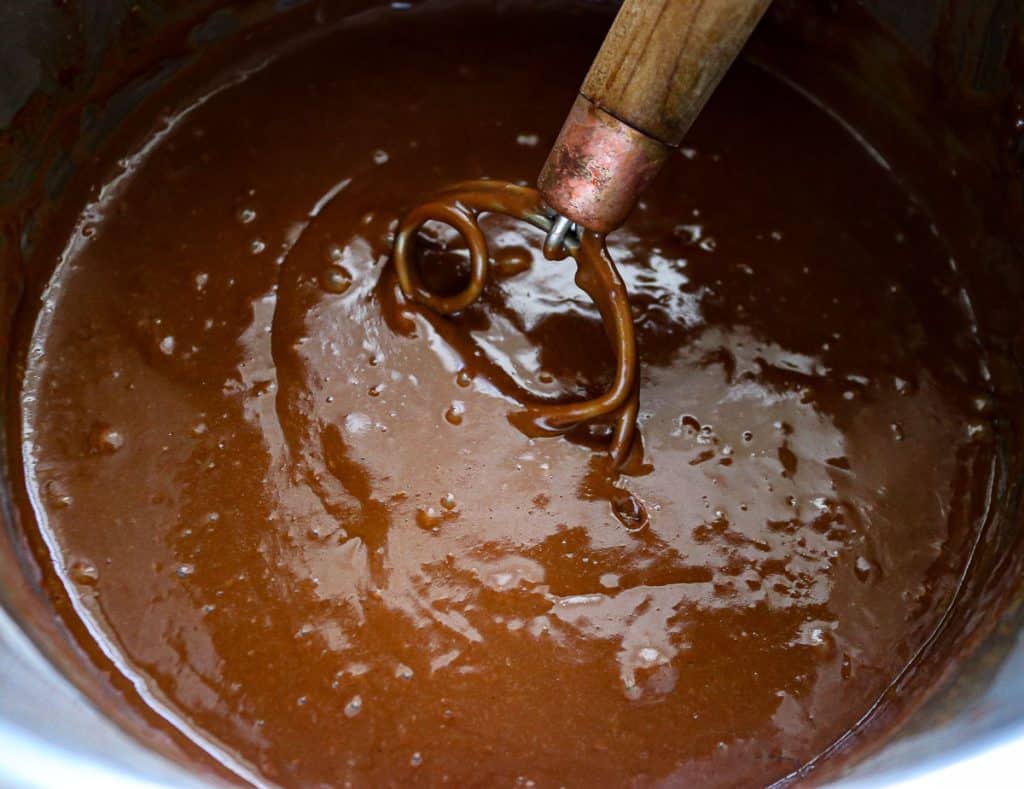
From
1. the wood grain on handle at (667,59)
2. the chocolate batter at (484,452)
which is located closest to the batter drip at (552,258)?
the chocolate batter at (484,452)

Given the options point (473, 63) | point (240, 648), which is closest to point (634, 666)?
point (240, 648)

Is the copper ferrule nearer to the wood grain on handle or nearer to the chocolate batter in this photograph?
the wood grain on handle

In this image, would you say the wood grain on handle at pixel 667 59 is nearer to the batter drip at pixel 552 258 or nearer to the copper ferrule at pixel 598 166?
the copper ferrule at pixel 598 166

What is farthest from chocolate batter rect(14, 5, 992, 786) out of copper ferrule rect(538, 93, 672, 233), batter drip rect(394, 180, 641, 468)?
copper ferrule rect(538, 93, 672, 233)

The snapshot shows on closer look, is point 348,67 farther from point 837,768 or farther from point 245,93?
point 837,768

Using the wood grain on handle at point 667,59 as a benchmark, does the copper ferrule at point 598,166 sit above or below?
below

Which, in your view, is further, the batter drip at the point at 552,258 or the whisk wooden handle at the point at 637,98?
the batter drip at the point at 552,258

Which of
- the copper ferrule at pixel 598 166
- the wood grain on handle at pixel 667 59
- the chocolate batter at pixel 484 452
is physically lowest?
the chocolate batter at pixel 484 452
